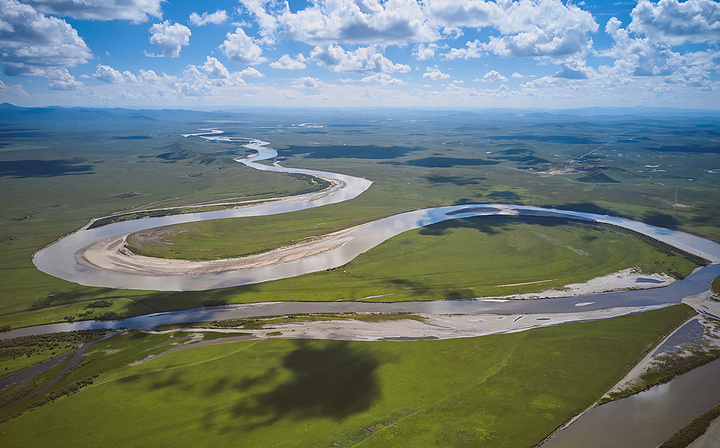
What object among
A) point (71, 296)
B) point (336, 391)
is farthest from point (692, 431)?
point (71, 296)

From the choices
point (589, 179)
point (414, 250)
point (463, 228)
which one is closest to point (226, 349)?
point (414, 250)

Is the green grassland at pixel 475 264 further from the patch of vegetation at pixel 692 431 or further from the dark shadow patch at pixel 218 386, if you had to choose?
the patch of vegetation at pixel 692 431

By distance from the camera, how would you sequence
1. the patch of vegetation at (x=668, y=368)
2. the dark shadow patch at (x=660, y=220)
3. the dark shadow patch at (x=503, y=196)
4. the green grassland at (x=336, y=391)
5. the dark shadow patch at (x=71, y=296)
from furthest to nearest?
1. the dark shadow patch at (x=503, y=196)
2. the dark shadow patch at (x=660, y=220)
3. the dark shadow patch at (x=71, y=296)
4. the patch of vegetation at (x=668, y=368)
5. the green grassland at (x=336, y=391)

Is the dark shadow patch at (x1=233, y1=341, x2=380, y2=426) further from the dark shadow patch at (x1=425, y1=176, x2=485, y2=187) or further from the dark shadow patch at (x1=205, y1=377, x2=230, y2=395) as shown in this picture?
the dark shadow patch at (x1=425, y1=176, x2=485, y2=187)

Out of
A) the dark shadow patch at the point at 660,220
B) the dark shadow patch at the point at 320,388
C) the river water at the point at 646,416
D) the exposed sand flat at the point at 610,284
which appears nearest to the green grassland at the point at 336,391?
the dark shadow patch at the point at 320,388

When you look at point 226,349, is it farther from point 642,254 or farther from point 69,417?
point 642,254

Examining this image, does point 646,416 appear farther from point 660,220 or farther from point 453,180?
point 453,180
